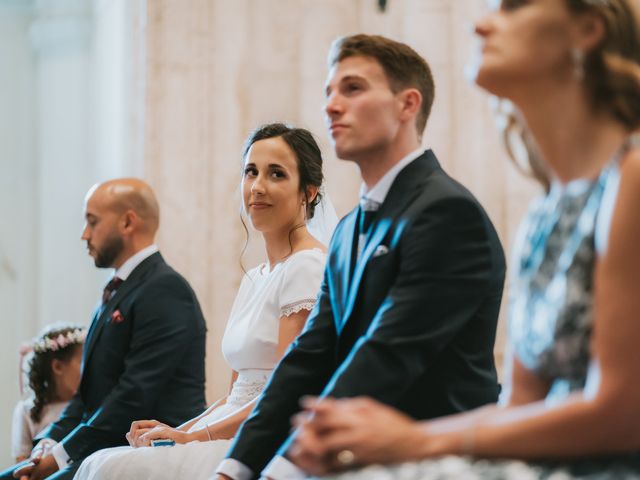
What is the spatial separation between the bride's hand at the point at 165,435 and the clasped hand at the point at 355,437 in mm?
1993

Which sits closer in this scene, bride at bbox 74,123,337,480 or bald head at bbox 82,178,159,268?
bride at bbox 74,123,337,480

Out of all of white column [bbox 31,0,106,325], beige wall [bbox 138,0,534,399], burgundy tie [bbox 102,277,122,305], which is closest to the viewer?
burgundy tie [bbox 102,277,122,305]

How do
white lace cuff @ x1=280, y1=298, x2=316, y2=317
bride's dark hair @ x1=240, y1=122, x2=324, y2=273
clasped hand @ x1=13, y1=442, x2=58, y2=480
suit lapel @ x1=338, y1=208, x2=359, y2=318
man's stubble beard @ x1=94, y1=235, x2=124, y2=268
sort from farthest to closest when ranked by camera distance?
man's stubble beard @ x1=94, y1=235, x2=124, y2=268 → clasped hand @ x1=13, y1=442, x2=58, y2=480 → bride's dark hair @ x1=240, y1=122, x2=324, y2=273 → white lace cuff @ x1=280, y1=298, x2=316, y2=317 → suit lapel @ x1=338, y1=208, x2=359, y2=318

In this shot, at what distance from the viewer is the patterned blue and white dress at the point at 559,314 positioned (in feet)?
6.31

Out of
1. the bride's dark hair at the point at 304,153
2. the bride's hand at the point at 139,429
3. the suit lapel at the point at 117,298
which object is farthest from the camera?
the suit lapel at the point at 117,298

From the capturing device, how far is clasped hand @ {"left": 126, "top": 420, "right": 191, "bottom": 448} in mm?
4137

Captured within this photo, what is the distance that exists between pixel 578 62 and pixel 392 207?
1029 millimetres

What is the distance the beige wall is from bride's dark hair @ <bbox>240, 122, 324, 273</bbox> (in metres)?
2.13

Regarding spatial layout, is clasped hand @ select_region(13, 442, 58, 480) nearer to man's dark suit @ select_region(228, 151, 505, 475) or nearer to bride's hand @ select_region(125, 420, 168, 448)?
bride's hand @ select_region(125, 420, 168, 448)

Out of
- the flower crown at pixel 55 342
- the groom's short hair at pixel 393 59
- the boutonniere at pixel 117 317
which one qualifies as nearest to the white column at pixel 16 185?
the flower crown at pixel 55 342

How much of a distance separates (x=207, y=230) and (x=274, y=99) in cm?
96

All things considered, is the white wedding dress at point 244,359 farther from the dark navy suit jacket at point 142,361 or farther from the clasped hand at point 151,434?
the dark navy suit jacket at point 142,361

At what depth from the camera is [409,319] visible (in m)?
2.81

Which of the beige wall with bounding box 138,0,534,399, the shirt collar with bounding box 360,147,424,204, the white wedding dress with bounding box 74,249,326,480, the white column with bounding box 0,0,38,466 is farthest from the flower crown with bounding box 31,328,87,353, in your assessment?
the shirt collar with bounding box 360,147,424,204
